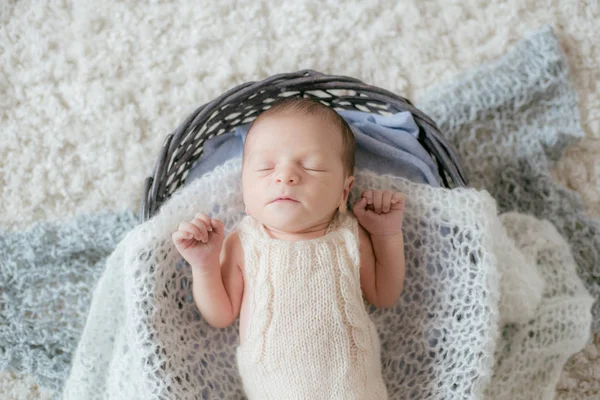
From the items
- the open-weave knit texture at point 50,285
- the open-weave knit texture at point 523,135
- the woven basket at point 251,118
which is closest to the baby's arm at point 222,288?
the woven basket at point 251,118

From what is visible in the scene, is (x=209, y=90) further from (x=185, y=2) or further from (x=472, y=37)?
(x=472, y=37)

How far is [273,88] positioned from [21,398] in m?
0.85

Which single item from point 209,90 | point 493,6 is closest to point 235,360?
point 209,90

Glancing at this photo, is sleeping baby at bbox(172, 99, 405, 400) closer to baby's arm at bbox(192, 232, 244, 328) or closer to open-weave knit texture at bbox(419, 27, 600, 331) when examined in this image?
baby's arm at bbox(192, 232, 244, 328)

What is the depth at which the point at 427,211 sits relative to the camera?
1174mm

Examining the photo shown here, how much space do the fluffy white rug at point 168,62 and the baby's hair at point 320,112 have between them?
42cm

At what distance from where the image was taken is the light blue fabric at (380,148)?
1227 millimetres

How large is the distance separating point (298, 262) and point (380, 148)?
32 cm

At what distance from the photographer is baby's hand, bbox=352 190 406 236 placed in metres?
1.12

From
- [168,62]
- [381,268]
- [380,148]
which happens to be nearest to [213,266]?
[381,268]

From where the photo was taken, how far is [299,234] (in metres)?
1.11

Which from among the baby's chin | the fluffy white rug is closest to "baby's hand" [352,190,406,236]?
the baby's chin

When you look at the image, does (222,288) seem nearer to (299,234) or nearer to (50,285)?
(299,234)

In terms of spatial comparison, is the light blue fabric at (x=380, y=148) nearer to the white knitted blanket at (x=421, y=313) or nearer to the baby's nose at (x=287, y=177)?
the white knitted blanket at (x=421, y=313)
